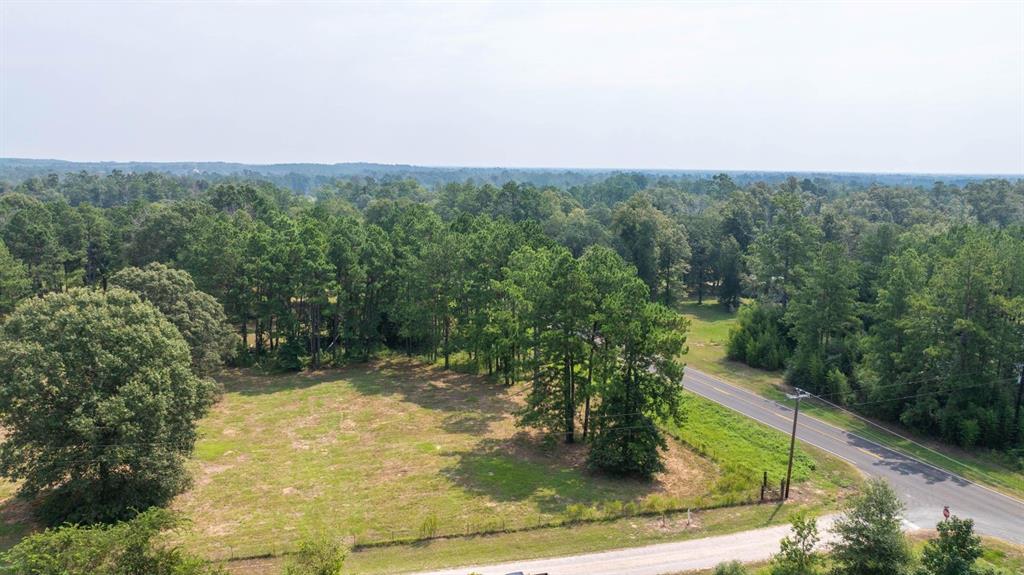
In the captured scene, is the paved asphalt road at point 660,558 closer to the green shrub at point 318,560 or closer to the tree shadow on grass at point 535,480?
the tree shadow on grass at point 535,480

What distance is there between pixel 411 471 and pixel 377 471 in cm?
225

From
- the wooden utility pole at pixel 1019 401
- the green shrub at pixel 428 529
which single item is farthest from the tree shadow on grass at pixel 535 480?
the wooden utility pole at pixel 1019 401

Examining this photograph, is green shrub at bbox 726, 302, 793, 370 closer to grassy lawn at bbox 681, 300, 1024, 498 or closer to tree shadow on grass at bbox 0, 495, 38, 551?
grassy lawn at bbox 681, 300, 1024, 498

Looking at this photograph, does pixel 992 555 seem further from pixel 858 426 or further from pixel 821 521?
pixel 858 426

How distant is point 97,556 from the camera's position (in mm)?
21203

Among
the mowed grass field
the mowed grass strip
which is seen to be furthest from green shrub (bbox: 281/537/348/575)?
the mowed grass strip

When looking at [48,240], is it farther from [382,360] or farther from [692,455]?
[692,455]

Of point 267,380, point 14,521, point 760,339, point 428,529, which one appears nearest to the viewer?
point 428,529

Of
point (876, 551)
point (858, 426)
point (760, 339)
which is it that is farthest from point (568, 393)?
point (760, 339)

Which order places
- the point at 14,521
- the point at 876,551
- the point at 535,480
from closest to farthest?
the point at 876,551 → the point at 14,521 → the point at 535,480

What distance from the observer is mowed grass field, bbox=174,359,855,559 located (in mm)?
33156

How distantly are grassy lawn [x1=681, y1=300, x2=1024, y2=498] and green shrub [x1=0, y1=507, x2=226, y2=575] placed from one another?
4556 cm

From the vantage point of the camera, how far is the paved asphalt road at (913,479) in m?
34.4

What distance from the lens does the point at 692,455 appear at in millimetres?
42969
